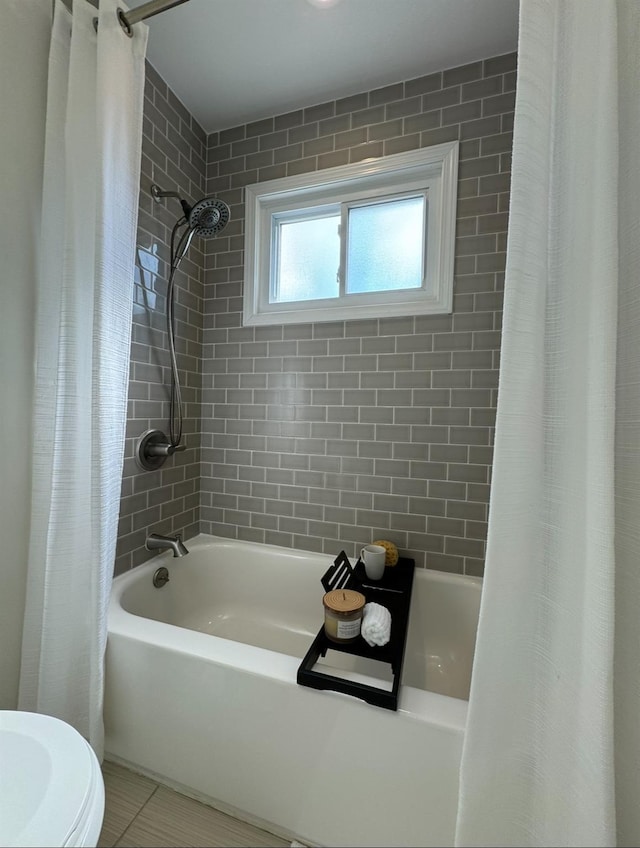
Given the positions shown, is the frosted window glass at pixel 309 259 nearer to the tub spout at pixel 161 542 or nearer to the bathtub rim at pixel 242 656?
the tub spout at pixel 161 542

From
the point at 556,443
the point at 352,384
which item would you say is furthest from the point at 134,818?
the point at 352,384

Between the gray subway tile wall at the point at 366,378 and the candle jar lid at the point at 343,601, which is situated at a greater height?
the gray subway tile wall at the point at 366,378

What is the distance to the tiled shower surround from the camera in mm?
1457

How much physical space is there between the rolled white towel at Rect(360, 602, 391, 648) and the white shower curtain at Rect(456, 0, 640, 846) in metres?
0.34

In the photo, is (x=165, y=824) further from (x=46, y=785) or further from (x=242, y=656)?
(x=46, y=785)

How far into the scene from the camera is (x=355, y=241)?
1.71 metres

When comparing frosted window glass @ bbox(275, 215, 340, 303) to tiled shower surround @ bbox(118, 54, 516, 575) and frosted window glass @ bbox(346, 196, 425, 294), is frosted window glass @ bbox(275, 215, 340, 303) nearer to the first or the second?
frosted window glass @ bbox(346, 196, 425, 294)

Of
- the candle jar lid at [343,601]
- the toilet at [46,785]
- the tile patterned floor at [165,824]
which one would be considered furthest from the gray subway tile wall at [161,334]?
the candle jar lid at [343,601]

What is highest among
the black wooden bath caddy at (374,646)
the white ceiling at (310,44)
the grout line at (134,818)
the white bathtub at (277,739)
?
the white ceiling at (310,44)

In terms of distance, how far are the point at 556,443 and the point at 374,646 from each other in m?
0.75

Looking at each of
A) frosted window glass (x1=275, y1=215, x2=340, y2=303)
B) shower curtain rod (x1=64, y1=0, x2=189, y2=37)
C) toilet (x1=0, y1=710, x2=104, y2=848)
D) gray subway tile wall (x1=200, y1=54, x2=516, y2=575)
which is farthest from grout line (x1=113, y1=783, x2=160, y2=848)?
shower curtain rod (x1=64, y1=0, x2=189, y2=37)

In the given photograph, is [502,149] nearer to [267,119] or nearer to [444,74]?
[444,74]

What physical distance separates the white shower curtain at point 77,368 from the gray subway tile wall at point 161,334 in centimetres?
45

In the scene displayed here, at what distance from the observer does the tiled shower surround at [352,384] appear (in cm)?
146
